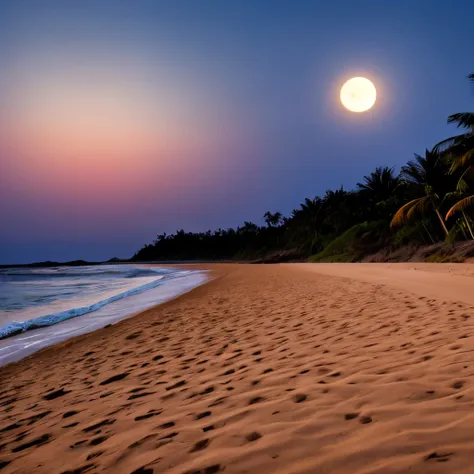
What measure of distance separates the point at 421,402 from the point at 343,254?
36332mm

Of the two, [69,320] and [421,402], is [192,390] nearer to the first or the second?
[421,402]

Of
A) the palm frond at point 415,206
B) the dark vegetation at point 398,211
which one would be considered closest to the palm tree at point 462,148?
the dark vegetation at point 398,211

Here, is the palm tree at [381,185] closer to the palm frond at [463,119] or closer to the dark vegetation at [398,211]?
the dark vegetation at [398,211]

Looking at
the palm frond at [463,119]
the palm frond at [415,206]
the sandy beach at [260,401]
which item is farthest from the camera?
the palm frond at [415,206]

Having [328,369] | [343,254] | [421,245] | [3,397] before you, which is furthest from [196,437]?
[343,254]

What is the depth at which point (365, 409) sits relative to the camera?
2354 mm

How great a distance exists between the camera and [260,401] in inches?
109

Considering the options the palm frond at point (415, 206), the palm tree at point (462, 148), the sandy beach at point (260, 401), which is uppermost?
the palm tree at point (462, 148)

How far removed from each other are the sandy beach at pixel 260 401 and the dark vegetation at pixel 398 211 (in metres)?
19.3

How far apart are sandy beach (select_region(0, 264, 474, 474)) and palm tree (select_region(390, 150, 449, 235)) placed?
75.6 feet

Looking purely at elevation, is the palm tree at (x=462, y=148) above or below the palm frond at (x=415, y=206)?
above

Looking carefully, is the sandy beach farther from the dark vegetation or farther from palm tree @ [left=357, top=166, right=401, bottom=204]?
palm tree @ [left=357, top=166, right=401, bottom=204]

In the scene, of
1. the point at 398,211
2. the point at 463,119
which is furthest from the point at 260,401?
→ the point at 398,211

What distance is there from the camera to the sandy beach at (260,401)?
1.93 metres
